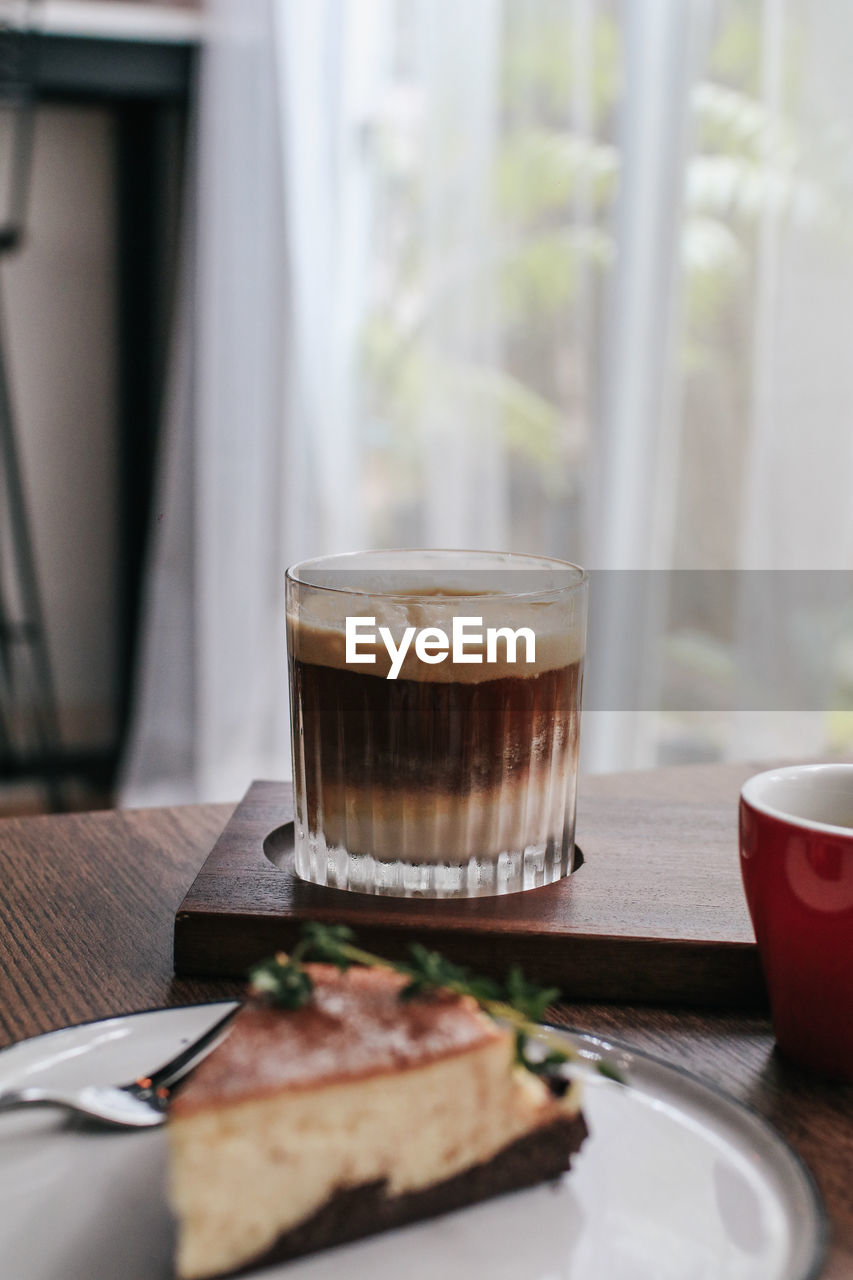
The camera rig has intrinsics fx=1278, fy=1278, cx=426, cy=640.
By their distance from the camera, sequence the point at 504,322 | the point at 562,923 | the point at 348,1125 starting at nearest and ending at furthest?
the point at 348,1125 < the point at 562,923 < the point at 504,322

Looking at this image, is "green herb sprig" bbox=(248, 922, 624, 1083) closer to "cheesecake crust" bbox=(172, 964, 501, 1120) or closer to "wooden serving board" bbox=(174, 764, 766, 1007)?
"cheesecake crust" bbox=(172, 964, 501, 1120)

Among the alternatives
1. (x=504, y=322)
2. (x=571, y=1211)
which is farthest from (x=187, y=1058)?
(x=504, y=322)

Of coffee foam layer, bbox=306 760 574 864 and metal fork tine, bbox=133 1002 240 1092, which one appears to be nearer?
metal fork tine, bbox=133 1002 240 1092

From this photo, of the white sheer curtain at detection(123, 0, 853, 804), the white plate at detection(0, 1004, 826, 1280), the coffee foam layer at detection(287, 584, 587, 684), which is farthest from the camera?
the white sheer curtain at detection(123, 0, 853, 804)

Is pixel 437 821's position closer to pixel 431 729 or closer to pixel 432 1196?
pixel 431 729

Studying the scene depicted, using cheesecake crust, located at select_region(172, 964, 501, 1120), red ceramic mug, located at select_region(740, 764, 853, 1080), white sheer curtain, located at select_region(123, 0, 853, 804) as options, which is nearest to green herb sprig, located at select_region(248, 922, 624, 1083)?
cheesecake crust, located at select_region(172, 964, 501, 1120)

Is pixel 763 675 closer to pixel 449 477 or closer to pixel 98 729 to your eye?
pixel 449 477
